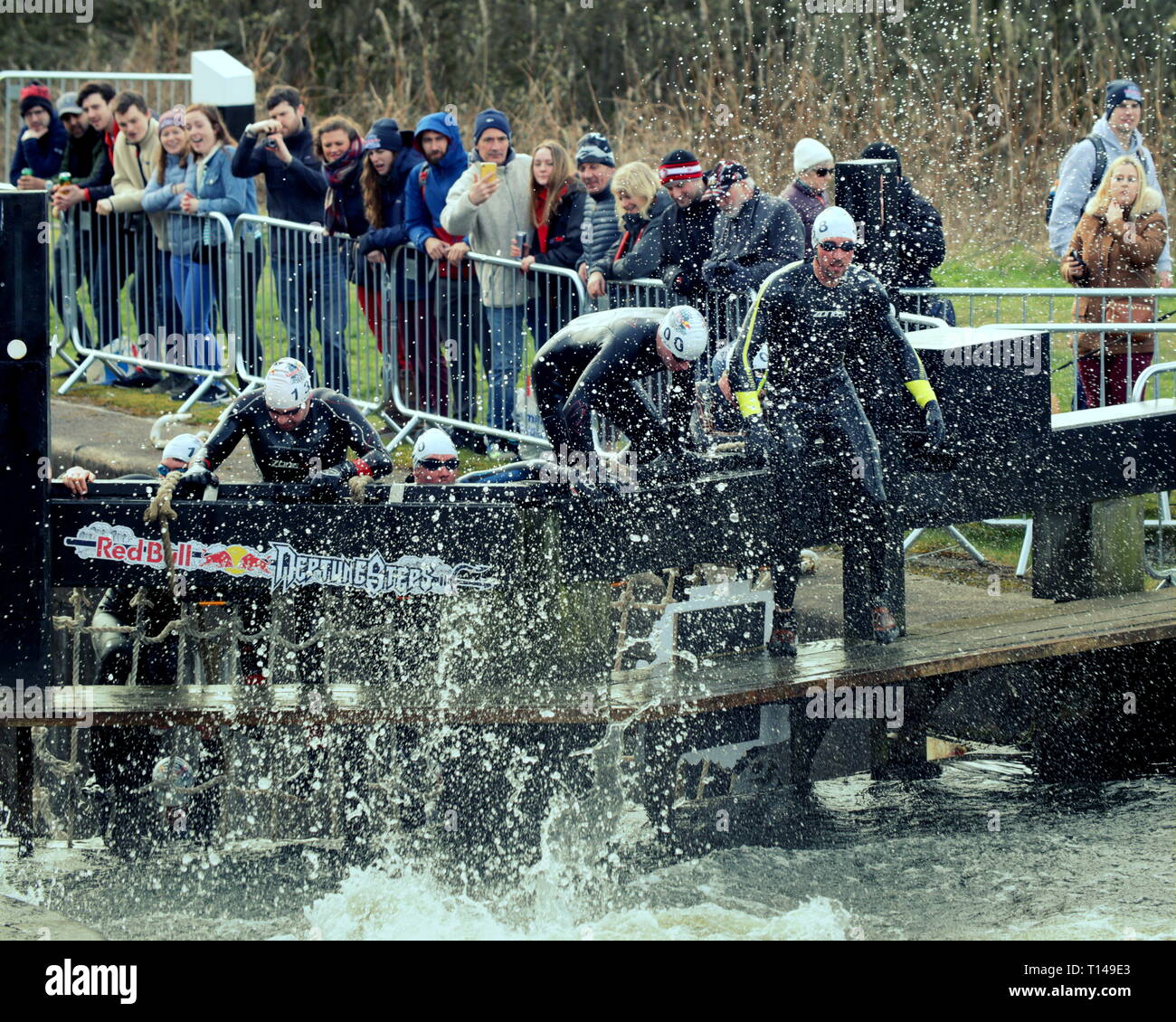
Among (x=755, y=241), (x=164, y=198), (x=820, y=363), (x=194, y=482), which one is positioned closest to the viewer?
(x=194, y=482)

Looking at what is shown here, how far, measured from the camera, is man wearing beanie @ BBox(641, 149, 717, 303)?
10.1 metres

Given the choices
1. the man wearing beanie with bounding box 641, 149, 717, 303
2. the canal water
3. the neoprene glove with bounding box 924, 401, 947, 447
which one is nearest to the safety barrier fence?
the man wearing beanie with bounding box 641, 149, 717, 303

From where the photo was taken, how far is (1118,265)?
36.3 ft

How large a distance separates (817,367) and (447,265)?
3.60m

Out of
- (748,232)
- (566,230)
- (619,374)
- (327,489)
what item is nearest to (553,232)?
(566,230)

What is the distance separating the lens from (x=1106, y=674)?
34.4 feet

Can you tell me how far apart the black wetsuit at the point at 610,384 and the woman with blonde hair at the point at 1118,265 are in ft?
9.99

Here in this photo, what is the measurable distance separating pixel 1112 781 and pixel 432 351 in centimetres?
520

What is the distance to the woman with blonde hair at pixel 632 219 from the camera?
10688mm

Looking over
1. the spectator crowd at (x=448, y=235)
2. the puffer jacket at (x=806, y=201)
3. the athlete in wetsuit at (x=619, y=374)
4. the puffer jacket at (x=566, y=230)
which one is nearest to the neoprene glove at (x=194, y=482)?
the athlete in wetsuit at (x=619, y=374)

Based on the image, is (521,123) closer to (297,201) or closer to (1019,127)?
(1019,127)

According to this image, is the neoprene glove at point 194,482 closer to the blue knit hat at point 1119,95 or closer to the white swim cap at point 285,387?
the white swim cap at point 285,387

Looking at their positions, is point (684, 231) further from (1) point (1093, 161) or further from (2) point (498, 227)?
(1) point (1093, 161)

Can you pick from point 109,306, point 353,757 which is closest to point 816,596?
point 353,757
